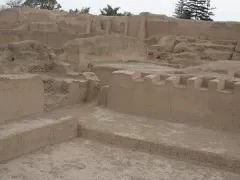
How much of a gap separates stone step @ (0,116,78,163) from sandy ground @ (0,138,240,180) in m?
0.16

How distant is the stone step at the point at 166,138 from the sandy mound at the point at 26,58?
2.22m

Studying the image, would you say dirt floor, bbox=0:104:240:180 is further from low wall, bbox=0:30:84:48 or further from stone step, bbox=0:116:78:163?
low wall, bbox=0:30:84:48

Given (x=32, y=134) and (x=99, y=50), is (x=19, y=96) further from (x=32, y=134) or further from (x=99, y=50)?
(x=99, y=50)

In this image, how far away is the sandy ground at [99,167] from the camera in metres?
5.91

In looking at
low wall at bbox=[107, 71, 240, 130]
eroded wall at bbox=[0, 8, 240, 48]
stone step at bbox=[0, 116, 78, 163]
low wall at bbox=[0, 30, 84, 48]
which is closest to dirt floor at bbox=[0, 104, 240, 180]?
stone step at bbox=[0, 116, 78, 163]

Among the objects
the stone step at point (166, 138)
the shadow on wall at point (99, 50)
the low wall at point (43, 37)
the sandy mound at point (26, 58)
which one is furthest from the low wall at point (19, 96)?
the low wall at point (43, 37)

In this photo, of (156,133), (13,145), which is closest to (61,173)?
(13,145)

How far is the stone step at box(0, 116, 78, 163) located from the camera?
6.33 metres

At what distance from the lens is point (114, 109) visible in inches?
359

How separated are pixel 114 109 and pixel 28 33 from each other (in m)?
9.84

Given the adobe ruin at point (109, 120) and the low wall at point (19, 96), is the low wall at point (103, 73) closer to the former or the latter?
the adobe ruin at point (109, 120)

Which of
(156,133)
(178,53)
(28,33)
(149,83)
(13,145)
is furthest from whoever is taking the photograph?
(178,53)

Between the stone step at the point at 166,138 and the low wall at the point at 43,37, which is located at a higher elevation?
the low wall at the point at 43,37

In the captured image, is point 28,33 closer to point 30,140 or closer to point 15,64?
point 15,64
